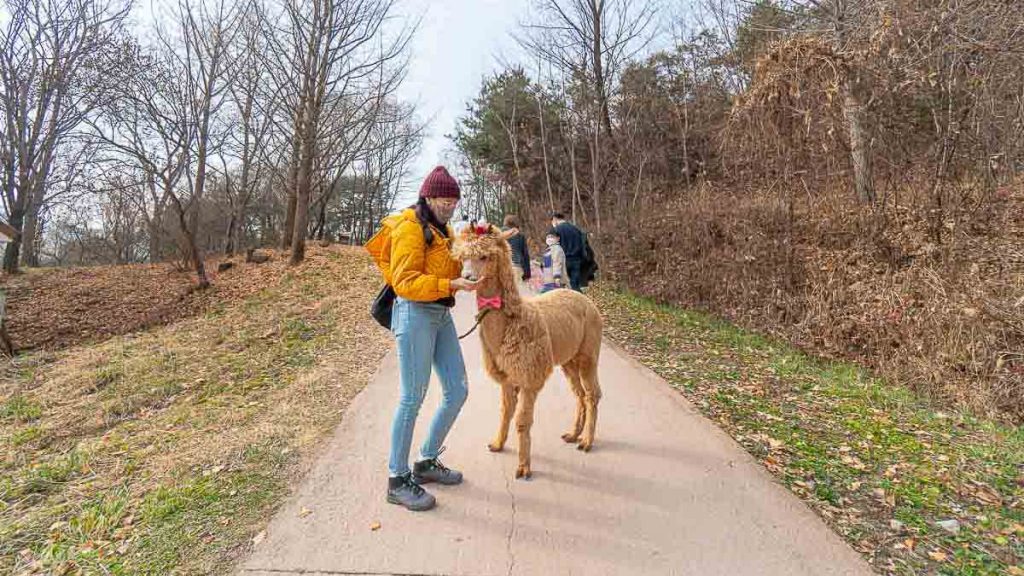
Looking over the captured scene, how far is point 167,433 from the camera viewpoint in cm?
508

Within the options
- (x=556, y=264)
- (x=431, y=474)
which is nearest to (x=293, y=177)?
(x=556, y=264)

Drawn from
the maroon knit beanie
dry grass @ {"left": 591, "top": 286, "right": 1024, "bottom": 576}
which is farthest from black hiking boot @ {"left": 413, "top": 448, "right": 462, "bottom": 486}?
dry grass @ {"left": 591, "top": 286, "right": 1024, "bottom": 576}

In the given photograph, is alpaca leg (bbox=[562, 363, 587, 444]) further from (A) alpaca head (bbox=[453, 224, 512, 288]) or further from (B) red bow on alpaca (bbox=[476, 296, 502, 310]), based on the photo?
(A) alpaca head (bbox=[453, 224, 512, 288])

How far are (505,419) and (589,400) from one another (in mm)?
761

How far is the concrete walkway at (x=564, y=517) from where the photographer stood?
288 cm

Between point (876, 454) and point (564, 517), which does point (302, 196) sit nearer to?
point (564, 517)

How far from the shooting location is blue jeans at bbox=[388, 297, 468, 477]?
3.21m

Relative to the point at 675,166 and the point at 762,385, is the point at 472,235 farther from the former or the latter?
the point at 675,166

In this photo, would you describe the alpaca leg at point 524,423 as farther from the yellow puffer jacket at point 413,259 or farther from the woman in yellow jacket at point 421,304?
the yellow puffer jacket at point 413,259

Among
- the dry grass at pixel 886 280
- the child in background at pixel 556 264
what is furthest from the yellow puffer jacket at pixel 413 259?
the dry grass at pixel 886 280

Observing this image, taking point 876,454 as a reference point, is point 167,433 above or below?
above

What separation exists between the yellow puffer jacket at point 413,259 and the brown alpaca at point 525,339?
14 cm

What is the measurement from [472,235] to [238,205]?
25.2 metres

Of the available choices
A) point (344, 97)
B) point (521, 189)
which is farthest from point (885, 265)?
point (521, 189)
